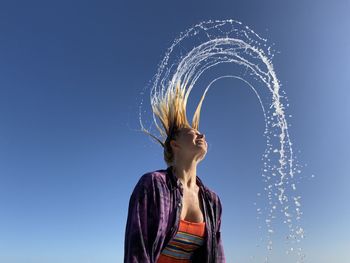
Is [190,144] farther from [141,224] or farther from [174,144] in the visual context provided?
[141,224]

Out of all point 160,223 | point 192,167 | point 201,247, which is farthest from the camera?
point 192,167

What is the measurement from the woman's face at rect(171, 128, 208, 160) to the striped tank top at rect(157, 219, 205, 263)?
106 centimetres

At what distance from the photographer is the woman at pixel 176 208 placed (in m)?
5.20

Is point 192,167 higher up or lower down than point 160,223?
higher up

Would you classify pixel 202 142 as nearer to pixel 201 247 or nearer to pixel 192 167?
pixel 192 167

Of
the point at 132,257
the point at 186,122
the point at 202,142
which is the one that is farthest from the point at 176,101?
the point at 132,257

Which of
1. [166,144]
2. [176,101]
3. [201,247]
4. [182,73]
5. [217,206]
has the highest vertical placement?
[182,73]

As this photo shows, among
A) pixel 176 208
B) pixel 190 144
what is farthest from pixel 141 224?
pixel 190 144

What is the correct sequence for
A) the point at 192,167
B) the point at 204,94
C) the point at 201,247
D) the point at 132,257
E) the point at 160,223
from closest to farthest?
the point at 132,257
the point at 160,223
the point at 201,247
the point at 192,167
the point at 204,94

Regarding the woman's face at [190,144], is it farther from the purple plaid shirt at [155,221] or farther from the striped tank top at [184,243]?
the striped tank top at [184,243]

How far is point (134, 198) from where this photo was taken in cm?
533

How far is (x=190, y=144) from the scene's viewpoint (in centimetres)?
652

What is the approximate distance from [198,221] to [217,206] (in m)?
0.60

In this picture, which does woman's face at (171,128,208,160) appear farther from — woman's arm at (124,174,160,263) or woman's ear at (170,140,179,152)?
woman's arm at (124,174,160,263)
